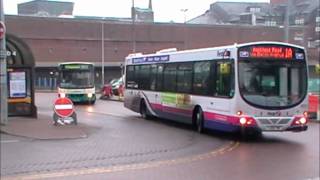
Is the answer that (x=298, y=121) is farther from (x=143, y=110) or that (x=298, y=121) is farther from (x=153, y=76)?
(x=143, y=110)

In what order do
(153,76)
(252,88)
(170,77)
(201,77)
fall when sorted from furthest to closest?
(153,76) → (170,77) → (201,77) → (252,88)

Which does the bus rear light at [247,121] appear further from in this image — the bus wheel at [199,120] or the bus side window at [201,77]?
the bus wheel at [199,120]

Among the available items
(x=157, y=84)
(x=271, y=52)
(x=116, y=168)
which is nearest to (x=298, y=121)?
(x=271, y=52)

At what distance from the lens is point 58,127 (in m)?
18.4

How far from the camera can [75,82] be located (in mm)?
37188

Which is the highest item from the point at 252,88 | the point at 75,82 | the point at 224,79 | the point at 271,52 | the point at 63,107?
the point at 271,52

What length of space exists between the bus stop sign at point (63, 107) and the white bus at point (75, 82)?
17829mm

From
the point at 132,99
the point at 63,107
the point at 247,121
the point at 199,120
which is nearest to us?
the point at 247,121

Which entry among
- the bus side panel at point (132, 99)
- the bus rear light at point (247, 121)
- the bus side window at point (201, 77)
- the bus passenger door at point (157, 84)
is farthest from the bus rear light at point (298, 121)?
the bus side panel at point (132, 99)

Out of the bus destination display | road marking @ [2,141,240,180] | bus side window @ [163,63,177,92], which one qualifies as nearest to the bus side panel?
bus side window @ [163,63,177,92]

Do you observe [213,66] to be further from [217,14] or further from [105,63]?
[217,14]

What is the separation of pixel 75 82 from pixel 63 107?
1829cm

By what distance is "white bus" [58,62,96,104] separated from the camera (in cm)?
3694

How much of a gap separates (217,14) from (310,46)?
37.9 meters
